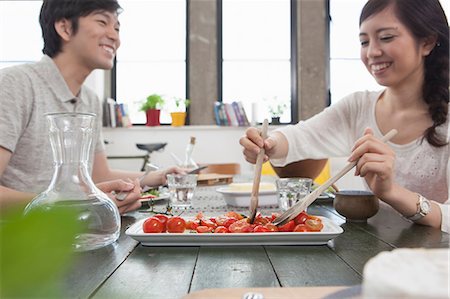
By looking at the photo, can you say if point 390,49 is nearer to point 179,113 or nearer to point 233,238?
point 233,238

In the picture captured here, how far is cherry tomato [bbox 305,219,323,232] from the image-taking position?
86cm

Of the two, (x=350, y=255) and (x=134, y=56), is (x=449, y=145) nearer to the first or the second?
(x=350, y=255)

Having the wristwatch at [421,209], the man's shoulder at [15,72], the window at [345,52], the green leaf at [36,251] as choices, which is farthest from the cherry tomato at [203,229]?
the window at [345,52]

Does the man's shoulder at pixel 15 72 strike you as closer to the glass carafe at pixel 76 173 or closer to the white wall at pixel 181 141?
the glass carafe at pixel 76 173

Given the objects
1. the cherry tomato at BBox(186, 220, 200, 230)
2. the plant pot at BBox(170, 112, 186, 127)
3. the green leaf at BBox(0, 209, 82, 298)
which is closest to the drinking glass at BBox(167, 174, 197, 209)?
the cherry tomato at BBox(186, 220, 200, 230)

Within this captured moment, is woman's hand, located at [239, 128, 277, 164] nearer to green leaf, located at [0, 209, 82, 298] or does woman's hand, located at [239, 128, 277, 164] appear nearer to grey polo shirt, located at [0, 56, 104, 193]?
grey polo shirt, located at [0, 56, 104, 193]

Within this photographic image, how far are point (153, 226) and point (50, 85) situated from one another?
3.43 ft

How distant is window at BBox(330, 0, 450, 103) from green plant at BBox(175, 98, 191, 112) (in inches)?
66.8

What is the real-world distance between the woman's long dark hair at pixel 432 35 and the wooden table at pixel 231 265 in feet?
2.35

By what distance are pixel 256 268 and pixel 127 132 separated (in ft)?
14.1

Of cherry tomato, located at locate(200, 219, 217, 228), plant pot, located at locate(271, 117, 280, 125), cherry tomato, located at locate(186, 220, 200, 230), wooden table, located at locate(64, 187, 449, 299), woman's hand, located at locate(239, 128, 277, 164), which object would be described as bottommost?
wooden table, located at locate(64, 187, 449, 299)

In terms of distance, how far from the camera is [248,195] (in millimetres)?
1324

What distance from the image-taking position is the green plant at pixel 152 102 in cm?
483

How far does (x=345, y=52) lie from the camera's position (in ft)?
16.9
